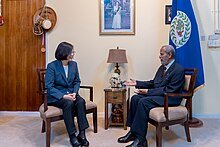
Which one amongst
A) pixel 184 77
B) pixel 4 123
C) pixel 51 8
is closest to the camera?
pixel 184 77

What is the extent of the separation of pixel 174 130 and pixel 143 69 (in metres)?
1.12

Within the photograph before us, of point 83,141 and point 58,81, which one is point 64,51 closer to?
point 58,81

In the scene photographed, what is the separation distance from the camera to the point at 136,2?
447 centimetres

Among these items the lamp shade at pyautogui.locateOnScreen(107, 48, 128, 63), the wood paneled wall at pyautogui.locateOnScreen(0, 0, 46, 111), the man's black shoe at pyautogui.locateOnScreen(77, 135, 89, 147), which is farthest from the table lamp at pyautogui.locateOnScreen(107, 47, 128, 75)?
the man's black shoe at pyautogui.locateOnScreen(77, 135, 89, 147)

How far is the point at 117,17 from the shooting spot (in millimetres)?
4512

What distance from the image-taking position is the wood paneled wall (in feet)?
15.0

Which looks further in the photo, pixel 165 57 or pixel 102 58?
pixel 102 58

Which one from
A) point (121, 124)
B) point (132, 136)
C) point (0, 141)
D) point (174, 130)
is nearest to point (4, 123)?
point (0, 141)

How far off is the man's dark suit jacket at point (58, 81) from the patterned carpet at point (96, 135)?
54cm

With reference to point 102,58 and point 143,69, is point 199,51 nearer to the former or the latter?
point 143,69

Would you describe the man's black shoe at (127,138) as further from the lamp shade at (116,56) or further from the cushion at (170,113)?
the lamp shade at (116,56)

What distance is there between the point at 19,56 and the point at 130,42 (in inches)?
71.5

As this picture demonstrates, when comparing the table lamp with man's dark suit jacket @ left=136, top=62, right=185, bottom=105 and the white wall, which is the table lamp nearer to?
the white wall

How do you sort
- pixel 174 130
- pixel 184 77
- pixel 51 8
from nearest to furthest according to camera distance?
1. pixel 184 77
2. pixel 174 130
3. pixel 51 8
